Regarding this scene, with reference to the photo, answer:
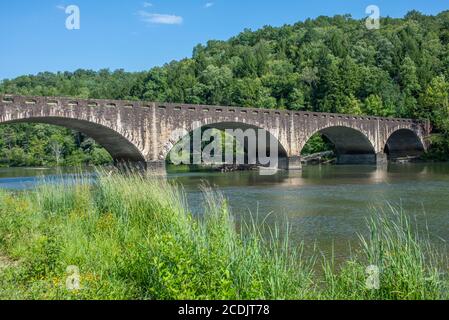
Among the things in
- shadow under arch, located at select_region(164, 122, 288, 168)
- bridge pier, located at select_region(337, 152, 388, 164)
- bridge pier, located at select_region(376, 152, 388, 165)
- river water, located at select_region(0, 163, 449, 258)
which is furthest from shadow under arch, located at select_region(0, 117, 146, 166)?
bridge pier, located at select_region(376, 152, 388, 165)

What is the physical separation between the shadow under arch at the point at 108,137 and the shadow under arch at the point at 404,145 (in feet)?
151

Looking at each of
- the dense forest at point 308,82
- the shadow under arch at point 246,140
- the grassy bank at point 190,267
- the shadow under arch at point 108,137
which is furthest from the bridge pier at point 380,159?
the grassy bank at point 190,267

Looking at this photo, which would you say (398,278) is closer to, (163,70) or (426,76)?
(426,76)

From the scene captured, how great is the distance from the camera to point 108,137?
43938mm

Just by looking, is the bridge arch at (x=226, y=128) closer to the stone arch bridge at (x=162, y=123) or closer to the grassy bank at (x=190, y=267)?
the stone arch bridge at (x=162, y=123)

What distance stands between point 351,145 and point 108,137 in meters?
39.7

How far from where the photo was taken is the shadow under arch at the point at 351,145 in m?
65.3

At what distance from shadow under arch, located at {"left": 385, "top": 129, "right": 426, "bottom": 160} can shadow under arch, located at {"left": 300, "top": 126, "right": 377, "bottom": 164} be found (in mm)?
8630

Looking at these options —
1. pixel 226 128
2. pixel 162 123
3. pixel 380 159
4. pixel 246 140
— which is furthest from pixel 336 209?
pixel 380 159

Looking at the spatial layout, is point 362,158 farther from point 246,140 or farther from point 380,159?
point 246,140

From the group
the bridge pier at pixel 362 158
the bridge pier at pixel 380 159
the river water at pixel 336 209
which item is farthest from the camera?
the bridge pier at pixel 362 158

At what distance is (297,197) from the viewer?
83.2 feet

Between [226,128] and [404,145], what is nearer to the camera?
[226,128]

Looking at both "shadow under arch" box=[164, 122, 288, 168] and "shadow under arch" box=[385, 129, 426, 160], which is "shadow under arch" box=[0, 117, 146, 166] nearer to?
"shadow under arch" box=[164, 122, 288, 168]
